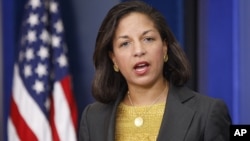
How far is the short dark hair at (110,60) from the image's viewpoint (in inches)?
62.1

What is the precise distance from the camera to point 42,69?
8.54 feet

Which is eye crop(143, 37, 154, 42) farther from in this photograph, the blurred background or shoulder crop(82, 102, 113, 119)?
the blurred background

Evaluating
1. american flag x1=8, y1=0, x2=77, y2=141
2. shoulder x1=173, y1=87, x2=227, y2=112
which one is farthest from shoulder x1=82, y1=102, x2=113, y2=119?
american flag x1=8, y1=0, x2=77, y2=141

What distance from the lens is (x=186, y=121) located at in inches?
57.6

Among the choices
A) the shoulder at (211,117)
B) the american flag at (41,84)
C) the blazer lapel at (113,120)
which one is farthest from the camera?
the american flag at (41,84)

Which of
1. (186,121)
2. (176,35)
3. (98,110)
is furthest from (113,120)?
(176,35)

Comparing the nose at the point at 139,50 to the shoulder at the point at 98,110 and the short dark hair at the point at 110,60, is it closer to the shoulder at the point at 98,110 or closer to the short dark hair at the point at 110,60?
the short dark hair at the point at 110,60

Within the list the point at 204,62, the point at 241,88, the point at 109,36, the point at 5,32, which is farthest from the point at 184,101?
the point at 5,32

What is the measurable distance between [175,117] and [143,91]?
0.47 ft

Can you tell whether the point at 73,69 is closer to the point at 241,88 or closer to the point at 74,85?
the point at 74,85

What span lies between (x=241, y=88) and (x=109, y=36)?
1.19 m

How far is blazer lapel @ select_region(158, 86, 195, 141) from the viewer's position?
4.75 ft

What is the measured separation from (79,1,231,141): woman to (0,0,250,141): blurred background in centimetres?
110

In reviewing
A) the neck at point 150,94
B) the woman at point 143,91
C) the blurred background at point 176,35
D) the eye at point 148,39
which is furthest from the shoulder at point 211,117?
the blurred background at point 176,35
